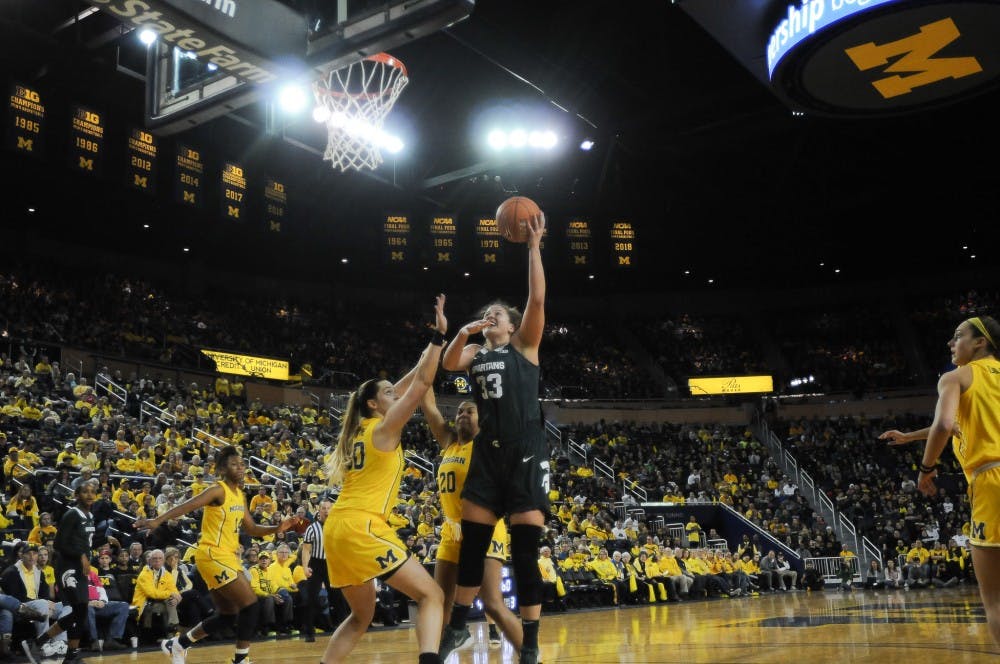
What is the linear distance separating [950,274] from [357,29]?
35.5m

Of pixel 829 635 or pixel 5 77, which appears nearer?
pixel 829 635

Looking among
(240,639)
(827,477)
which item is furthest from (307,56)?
(827,477)

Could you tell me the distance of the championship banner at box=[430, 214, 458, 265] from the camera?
30.3 meters

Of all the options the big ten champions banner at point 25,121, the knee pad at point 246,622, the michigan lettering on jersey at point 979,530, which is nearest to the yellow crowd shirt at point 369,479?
the michigan lettering on jersey at point 979,530

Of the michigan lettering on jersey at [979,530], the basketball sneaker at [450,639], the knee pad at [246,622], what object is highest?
Result: the michigan lettering on jersey at [979,530]

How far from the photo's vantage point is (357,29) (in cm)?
629

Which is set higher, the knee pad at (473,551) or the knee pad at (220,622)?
the knee pad at (473,551)

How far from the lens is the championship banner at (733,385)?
3442 centimetres

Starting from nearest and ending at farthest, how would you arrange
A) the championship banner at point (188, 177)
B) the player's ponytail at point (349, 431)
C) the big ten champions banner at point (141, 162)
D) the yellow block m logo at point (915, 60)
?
the player's ponytail at point (349, 431) < the yellow block m logo at point (915, 60) < the big ten champions banner at point (141, 162) < the championship banner at point (188, 177)

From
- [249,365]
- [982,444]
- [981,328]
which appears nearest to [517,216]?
[981,328]

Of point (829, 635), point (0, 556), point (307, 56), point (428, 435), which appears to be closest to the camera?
point (307, 56)

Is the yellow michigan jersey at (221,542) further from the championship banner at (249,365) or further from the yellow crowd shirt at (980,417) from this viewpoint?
the championship banner at (249,365)

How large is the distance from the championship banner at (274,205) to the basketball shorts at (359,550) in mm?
22905

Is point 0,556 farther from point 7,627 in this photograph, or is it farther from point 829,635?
point 829,635
